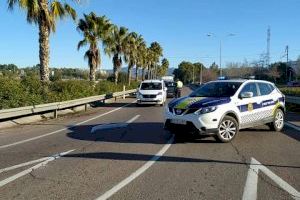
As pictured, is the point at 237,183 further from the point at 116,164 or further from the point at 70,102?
the point at 70,102

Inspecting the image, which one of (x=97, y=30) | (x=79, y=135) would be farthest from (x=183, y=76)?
(x=79, y=135)

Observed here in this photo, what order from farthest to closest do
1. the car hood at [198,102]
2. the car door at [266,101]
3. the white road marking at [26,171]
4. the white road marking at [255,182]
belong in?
the car door at [266,101] → the car hood at [198,102] → the white road marking at [26,171] → the white road marking at [255,182]

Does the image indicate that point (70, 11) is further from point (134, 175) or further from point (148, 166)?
point (134, 175)

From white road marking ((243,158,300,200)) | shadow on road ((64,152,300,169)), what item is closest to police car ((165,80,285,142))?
shadow on road ((64,152,300,169))

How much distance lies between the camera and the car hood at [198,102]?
11.5m

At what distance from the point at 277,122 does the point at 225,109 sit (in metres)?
2.98

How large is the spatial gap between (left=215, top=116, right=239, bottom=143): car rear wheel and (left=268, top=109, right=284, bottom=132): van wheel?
93.0 inches

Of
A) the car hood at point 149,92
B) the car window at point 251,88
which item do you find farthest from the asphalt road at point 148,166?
the car hood at point 149,92

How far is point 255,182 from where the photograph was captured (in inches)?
287

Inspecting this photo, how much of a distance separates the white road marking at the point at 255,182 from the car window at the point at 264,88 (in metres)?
4.77

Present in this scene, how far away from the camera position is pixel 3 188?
275 inches

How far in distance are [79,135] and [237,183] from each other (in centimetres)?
726

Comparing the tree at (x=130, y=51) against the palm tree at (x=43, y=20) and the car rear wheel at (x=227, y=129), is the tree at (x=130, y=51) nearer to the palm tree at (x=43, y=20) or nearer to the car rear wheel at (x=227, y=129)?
the palm tree at (x=43, y=20)

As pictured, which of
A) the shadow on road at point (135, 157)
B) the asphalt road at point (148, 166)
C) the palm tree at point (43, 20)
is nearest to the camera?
the asphalt road at point (148, 166)
